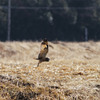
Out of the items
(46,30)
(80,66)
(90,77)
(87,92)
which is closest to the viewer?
(87,92)

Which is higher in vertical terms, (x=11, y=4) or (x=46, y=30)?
(x=11, y=4)

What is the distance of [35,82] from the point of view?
26.2 ft

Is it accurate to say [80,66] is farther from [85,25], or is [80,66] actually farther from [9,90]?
[85,25]

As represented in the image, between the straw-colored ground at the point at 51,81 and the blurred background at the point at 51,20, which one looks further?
the blurred background at the point at 51,20

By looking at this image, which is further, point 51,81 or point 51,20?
point 51,20

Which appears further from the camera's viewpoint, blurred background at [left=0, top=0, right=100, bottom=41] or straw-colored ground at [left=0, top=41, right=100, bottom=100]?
blurred background at [left=0, top=0, right=100, bottom=41]

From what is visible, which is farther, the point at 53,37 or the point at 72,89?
the point at 53,37

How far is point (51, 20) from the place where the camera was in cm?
3841

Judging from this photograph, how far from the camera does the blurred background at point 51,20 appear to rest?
3700cm

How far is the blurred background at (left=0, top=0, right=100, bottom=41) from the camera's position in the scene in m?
37.0

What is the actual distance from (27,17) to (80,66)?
28535 mm

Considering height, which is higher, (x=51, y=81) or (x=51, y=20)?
(x=51, y=20)

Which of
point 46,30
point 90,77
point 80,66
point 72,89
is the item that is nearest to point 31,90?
point 72,89

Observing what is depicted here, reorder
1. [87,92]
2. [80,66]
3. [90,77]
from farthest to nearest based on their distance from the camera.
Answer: [80,66] → [90,77] → [87,92]
